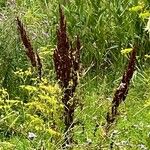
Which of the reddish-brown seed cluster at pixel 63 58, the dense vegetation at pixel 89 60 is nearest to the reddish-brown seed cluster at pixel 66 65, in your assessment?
the reddish-brown seed cluster at pixel 63 58

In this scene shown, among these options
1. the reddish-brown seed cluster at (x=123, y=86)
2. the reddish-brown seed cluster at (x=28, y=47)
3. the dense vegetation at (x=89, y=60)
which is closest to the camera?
the reddish-brown seed cluster at (x=123, y=86)

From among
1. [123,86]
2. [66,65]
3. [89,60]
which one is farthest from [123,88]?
[89,60]

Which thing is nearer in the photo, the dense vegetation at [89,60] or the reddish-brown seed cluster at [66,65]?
the reddish-brown seed cluster at [66,65]

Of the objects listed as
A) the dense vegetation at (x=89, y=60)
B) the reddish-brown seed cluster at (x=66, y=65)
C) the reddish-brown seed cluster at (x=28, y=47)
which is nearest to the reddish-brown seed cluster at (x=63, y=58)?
the reddish-brown seed cluster at (x=66, y=65)

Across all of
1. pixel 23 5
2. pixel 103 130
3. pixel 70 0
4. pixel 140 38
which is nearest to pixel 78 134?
pixel 103 130

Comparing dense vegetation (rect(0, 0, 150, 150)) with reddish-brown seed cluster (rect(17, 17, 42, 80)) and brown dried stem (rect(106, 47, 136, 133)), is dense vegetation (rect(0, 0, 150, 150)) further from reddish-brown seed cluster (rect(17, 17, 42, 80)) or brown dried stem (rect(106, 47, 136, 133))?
brown dried stem (rect(106, 47, 136, 133))

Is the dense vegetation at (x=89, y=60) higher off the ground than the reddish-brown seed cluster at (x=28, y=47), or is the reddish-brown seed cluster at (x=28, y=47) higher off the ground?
the reddish-brown seed cluster at (x=28, y=47)

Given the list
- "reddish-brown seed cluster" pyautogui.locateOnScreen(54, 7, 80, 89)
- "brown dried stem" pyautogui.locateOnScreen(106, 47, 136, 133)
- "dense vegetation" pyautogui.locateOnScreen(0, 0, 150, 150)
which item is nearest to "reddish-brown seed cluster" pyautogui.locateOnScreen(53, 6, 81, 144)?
"reddish-brown seed cluster" pyautogui.locateOnScreen(54, 7, 80, 89)

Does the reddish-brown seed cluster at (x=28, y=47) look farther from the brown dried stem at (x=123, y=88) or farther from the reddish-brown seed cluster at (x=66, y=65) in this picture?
the brown dried stem at (x=123, y=88)

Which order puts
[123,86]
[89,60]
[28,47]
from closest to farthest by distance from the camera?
1. [123,86]
2. [28,47]
3. [89,60]

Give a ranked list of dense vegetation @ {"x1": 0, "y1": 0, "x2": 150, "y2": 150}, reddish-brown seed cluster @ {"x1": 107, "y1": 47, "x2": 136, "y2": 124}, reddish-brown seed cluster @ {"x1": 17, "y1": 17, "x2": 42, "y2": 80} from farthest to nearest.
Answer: dense vegetation @ {"x1": 0, "y1": 0, "x2": 150, "y2": 150}, reddish-brown seed cluster @ {"x1": 17, "y1": 17, "x2": 42, "y2": 80}, reddish-brown seed cluster @ {"x1": 107, "y1": 47, "x2": 136, "y2": 124}

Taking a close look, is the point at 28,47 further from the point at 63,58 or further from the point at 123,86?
the point at 123,86

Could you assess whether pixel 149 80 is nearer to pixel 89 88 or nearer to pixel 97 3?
pixel 89 88

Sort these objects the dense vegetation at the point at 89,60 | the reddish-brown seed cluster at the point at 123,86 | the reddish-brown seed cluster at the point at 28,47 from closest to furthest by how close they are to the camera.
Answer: the reddish-brown seed cluster at the point at 123,86 < the reddish-brown seed cluster at the point at 28,47 < the dense vegetation at the point at 89,60
